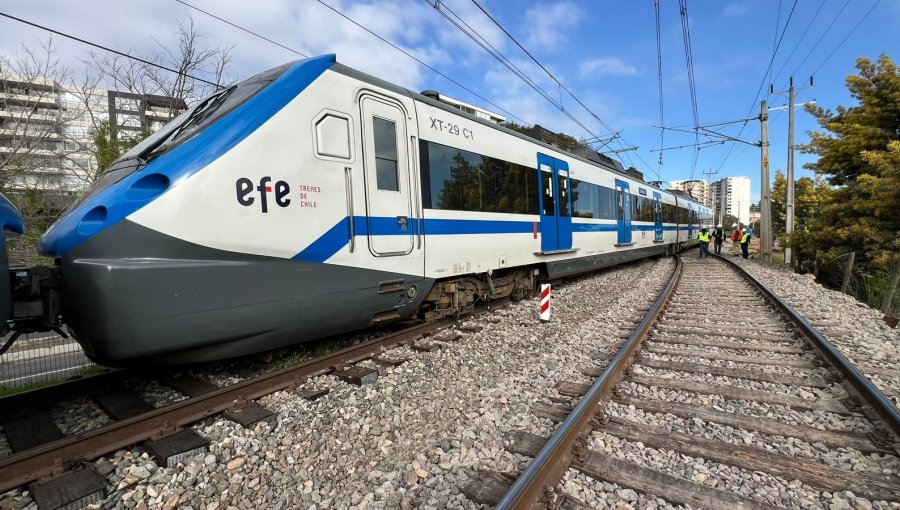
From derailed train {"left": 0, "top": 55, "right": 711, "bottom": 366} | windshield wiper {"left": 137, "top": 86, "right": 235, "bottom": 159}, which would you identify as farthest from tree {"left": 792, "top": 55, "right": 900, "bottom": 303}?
windshield wiper {"left": 137, "top": 86, "right": 235, "bottom": 159}

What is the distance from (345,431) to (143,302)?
5.62 feet

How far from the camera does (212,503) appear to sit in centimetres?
247

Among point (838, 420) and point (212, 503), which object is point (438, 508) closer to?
point (212, 503)

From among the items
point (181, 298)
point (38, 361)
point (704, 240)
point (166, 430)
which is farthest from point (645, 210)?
point (38, 361)

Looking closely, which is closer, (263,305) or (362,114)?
(263,305)

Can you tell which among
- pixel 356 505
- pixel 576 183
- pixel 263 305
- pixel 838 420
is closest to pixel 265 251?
pixel 263 305

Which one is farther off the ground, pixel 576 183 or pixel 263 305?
pixel 576 183

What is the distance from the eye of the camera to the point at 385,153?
192 inches

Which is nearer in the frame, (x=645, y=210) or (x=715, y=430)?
(x=715, y=430)

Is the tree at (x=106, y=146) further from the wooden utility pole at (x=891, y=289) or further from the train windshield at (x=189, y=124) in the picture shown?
the wooden utility pole at (x=891, y=289)

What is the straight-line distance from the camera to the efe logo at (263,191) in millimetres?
3584

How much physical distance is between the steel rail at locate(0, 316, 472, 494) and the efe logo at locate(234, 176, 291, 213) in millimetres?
1530

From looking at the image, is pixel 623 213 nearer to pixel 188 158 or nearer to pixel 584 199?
pixel 584 199

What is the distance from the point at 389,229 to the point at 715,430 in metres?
3.46
